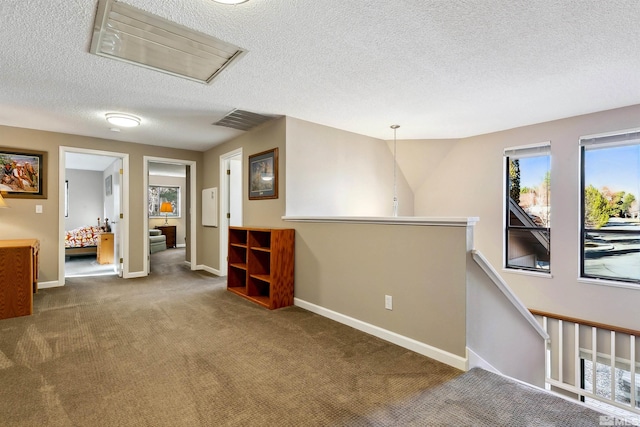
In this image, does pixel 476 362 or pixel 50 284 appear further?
pixel 50 284

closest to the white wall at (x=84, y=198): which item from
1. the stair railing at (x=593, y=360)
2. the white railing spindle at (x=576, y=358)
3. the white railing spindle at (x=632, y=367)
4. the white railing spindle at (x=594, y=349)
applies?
the stair railing at (x=593, y=360)

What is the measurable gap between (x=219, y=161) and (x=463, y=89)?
3.94 meters

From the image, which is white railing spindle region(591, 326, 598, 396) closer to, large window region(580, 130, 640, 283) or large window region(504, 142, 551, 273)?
large window region(580, 130, 640, 283)

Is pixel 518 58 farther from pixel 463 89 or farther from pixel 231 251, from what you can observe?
pixel 231 251

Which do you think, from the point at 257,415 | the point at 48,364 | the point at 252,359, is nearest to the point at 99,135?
the point at 48,364

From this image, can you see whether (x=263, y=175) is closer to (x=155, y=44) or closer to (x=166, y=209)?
(x=155, y=44)

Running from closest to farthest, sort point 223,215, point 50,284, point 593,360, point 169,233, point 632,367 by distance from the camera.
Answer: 1. point 632,367
2. point 593,360
3. point 50,284
4. point 223,215
5. point 169,233

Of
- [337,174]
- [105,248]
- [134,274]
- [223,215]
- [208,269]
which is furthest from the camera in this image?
[105,248]

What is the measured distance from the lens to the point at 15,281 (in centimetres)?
326

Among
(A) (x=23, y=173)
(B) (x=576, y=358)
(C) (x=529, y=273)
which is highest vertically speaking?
(A) (x=23, y=173)

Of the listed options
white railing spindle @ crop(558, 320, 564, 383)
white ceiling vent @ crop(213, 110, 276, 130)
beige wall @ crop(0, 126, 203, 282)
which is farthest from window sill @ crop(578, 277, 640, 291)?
beige wall @ crop(0, 126, 203, 282)

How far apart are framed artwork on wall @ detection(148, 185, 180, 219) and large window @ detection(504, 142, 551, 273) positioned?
31.5 feet

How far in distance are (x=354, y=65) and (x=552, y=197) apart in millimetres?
3126

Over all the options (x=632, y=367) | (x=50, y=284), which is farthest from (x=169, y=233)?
(x=632, y=367)
